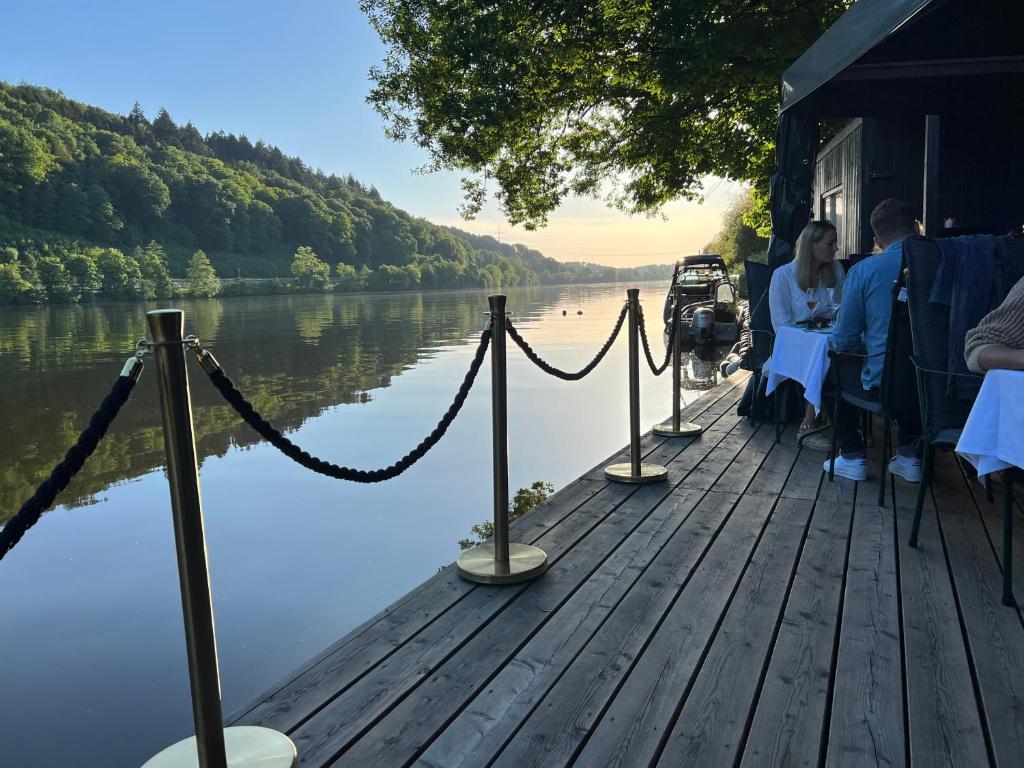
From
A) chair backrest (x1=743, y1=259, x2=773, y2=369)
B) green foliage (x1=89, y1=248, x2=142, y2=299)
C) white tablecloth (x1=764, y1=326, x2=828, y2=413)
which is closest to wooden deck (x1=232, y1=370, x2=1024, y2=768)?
white tablecloth (x1=764, y1=326, x2=828, y2=413)

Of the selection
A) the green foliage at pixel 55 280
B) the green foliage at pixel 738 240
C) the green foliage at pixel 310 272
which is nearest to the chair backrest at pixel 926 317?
the green foliage at pixel 738 240

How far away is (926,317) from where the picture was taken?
10.9 ft

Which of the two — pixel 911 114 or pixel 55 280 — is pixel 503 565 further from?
pixel 55 280

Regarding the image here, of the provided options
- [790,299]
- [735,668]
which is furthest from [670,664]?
[790,299]

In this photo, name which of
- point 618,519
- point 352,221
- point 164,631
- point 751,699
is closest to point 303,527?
point 164,631

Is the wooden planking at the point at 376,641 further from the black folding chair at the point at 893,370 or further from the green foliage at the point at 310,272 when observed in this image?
the green foliage at the point at 310,272

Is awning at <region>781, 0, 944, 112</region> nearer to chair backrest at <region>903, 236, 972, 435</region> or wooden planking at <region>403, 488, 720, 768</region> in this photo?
chair backrest at <region>903, 236, 972, 435</region>

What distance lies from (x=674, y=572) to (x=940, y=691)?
121cm

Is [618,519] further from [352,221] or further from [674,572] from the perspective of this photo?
[352,221]

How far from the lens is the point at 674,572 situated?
3.36 meters

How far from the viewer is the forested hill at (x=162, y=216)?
7862 cm

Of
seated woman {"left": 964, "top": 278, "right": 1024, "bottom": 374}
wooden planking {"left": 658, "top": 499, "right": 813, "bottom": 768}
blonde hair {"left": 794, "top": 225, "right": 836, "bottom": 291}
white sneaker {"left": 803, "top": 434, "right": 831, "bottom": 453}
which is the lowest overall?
wooden planking {"left": 658, "top": 499, "right": 813, "bottom": 768}

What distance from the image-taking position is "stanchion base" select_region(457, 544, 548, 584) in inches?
131

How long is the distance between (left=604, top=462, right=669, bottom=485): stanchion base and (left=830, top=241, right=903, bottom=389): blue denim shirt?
1388 mm
